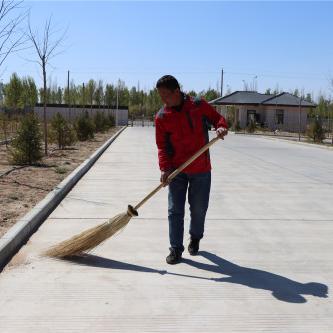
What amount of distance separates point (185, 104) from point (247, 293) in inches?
68.6

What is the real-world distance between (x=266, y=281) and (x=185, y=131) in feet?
4.91

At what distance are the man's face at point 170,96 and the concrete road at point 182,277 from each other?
1.49 m

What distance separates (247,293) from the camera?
13.3ft

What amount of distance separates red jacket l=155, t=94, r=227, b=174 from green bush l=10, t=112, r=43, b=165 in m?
8.22

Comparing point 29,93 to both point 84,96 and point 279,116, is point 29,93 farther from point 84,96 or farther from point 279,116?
point 279,116

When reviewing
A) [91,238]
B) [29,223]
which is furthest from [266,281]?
[29,223]

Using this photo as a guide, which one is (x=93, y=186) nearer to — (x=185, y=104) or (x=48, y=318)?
(x=185, y=104)

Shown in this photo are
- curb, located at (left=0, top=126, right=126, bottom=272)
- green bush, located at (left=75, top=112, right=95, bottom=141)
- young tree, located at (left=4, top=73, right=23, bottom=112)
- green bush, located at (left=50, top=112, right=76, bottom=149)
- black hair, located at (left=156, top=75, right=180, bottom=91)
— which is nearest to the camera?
black hair, located at (left=156, top=75, right=180, bottom=91)

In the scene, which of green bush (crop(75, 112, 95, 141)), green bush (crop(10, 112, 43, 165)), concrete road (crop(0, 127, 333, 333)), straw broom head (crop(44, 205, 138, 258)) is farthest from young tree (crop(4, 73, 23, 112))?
straw broom head (crop(44, 205, 138, 258))

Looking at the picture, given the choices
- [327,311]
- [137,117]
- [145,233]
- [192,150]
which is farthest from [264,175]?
[137,117]

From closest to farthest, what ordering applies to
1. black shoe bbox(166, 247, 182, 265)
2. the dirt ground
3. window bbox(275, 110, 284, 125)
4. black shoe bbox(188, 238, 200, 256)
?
black shoe bbox(166, 247, 182, 265), black shoe bbox(188, 238, 200, 256), the dirt ground, window bbox(275, 110, 284, 125)

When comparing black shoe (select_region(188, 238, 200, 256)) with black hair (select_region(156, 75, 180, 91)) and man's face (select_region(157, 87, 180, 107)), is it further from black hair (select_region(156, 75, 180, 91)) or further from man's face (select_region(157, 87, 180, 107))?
black hair (select_region(156, 75, 180, 91))

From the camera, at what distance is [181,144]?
4.77m

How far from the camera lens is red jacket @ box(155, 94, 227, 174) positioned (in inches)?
184
